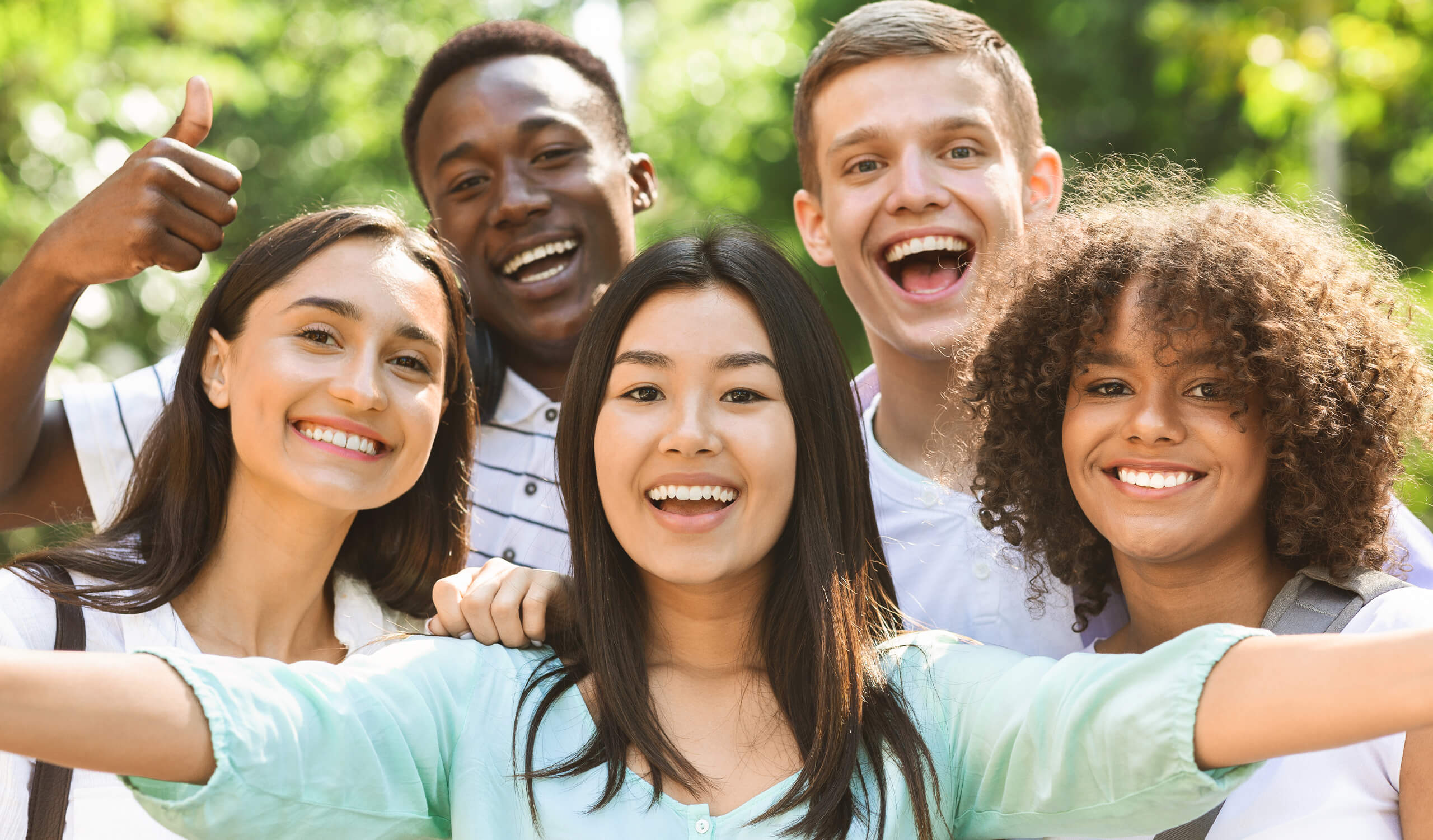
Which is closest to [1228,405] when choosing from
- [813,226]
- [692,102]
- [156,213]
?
[813,226]

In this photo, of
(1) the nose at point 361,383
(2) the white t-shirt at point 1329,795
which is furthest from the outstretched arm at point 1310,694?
(1) the nose at point 361,383

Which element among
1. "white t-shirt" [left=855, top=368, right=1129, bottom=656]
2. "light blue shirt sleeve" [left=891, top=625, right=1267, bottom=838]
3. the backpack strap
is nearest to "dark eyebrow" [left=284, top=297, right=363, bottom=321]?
the backpack strap

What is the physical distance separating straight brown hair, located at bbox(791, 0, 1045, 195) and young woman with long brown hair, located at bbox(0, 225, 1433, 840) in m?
1.30

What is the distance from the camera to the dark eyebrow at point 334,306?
10.8 feet

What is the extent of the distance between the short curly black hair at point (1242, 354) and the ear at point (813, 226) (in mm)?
1112

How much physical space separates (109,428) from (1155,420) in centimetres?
280

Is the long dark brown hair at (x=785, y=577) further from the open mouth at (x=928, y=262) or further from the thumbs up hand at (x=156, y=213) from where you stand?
the thumbs up hand at (x=156, y=213)

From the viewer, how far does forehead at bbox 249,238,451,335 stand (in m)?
3.31

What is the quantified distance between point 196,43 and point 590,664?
959 cm

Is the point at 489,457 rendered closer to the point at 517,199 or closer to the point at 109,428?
the point at 517,199

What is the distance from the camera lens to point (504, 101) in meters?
4.52

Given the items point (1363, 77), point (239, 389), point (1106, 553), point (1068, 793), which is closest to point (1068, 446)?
point (1106, 553)

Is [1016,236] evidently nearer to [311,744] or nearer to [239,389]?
[239,389]

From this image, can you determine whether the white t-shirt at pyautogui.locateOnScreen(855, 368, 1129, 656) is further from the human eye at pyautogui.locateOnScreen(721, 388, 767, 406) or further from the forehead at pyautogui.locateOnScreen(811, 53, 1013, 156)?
the forehead at pyautogui.locateOnScreen(811, 53, 1013, 156)
